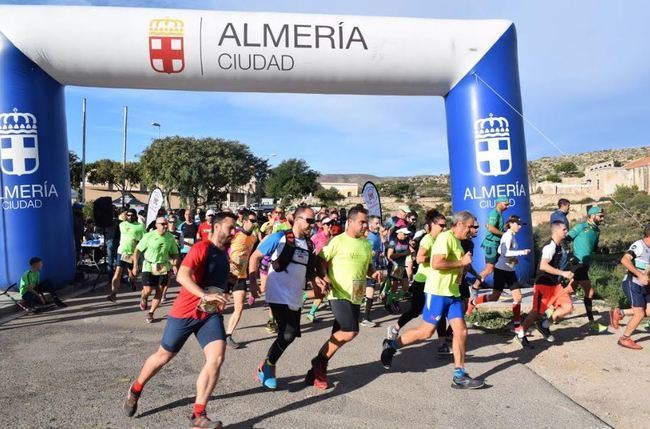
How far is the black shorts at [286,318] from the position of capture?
4.73 meters

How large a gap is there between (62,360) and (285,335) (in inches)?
107

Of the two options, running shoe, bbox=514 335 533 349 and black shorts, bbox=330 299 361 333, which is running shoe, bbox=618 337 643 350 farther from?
black shorts, bbox=330 299 361 333

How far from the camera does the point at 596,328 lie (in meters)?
6.76

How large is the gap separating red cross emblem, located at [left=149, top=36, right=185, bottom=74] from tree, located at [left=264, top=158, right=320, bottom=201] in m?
51.9

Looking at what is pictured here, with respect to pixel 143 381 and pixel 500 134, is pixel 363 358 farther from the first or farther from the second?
pixel 500 134

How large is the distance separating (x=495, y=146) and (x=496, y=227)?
76.1 inches

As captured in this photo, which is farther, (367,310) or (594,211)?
(367,310)

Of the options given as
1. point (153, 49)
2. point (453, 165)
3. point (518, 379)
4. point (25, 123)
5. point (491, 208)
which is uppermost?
point (153, 49)

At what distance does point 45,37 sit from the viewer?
9.08 metres

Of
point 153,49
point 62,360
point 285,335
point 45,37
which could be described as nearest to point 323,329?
point 285,335

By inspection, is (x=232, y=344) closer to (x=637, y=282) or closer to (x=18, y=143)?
(x=637, y=282)

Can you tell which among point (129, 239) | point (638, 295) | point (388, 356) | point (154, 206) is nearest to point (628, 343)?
point (638, 295)

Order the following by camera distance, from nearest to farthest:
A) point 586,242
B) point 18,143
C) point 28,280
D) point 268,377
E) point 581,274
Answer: point 268,377, point 581,274, point 586,242, point 28,280, point 18,143

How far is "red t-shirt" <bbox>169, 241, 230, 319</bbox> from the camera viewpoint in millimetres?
3912
